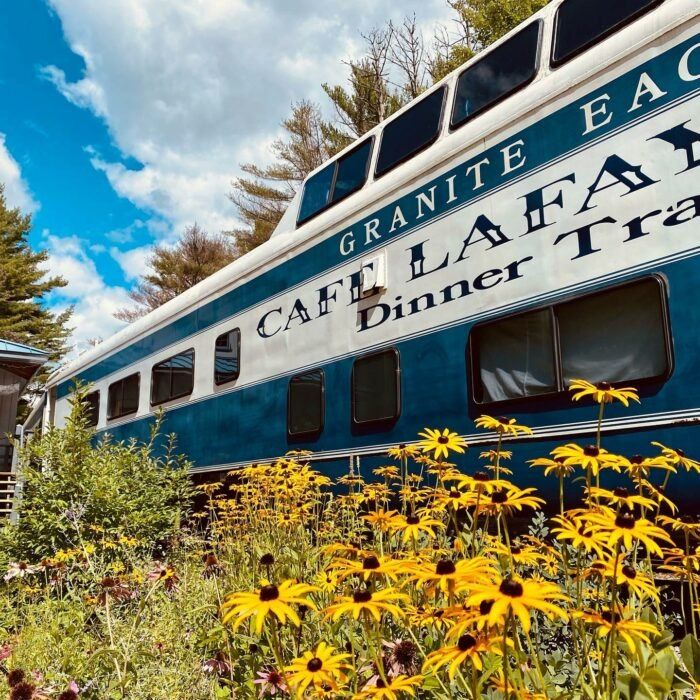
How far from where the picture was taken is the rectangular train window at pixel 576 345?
353 centimetres

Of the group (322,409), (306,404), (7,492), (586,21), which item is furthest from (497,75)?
(7,492)

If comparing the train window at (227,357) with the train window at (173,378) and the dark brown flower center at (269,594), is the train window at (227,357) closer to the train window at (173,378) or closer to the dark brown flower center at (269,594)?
the train window at (173,378)

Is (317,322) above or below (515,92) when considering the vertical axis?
below

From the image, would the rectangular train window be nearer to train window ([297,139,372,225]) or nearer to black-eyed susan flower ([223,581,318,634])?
train window ([297,139,372,225])

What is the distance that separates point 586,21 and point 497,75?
0.78m

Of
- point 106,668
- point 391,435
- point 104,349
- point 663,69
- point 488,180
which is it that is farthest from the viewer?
point 104,349

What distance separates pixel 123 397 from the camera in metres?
9.91

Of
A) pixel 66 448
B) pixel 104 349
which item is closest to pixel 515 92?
pixel 66 448

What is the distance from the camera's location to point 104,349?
10.8 meters

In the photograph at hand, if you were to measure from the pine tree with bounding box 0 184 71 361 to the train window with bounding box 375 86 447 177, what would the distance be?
31.2 meters

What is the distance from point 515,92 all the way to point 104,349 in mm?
8558

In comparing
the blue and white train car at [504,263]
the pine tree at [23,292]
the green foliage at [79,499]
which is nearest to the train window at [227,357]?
the blue and white train car at [504,263]

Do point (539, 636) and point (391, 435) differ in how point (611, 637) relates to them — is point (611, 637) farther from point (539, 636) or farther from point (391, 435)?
point (391, 435)

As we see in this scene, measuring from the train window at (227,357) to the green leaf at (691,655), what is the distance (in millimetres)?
5613
